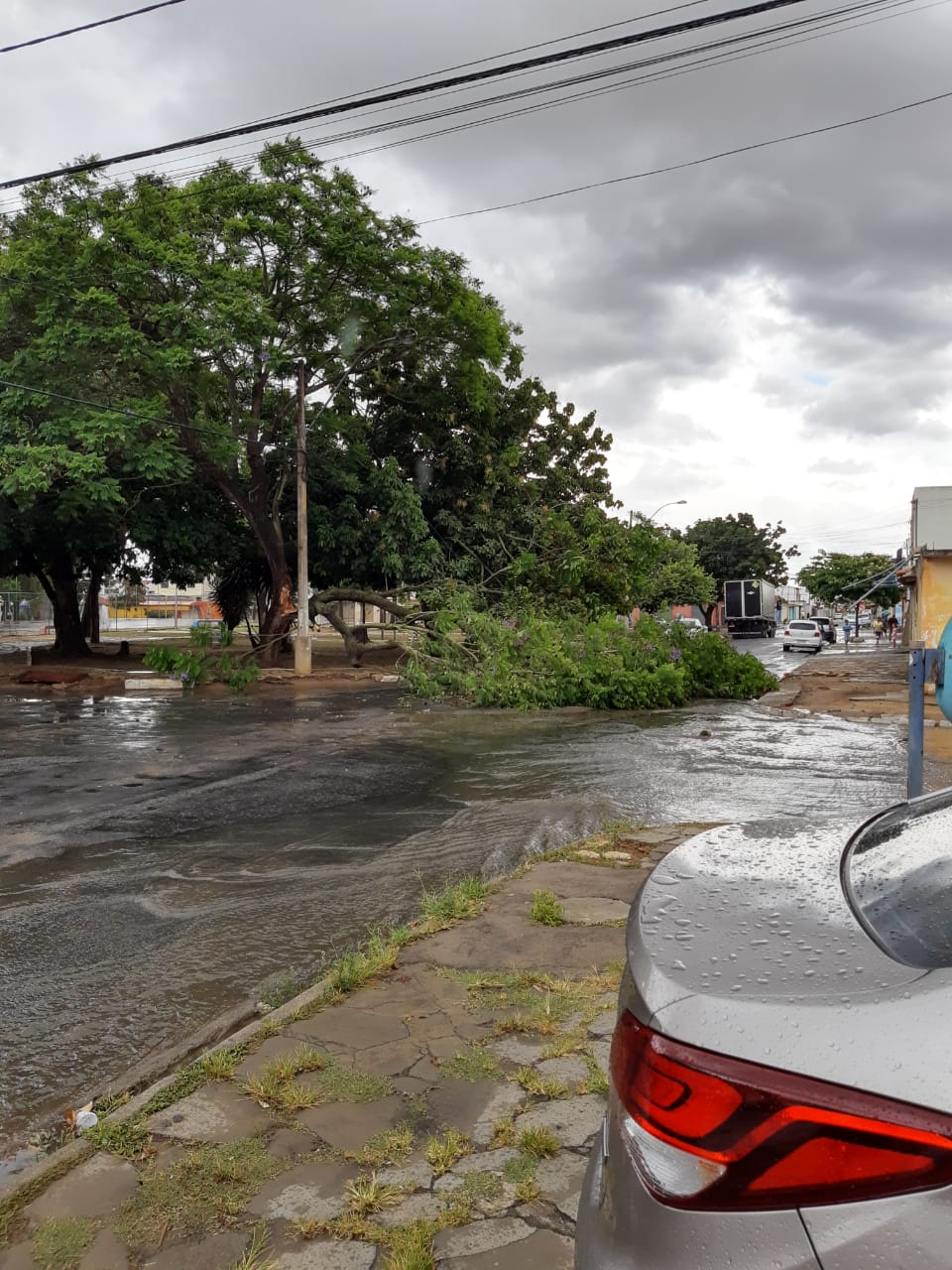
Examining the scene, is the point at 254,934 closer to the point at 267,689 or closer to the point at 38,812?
the point at 38,812

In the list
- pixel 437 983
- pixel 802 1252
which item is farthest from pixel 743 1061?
pixel 437 983

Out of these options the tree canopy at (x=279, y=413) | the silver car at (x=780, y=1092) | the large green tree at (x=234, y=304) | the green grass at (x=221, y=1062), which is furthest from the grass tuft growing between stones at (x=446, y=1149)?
the large green tree at (x=234, y=304)

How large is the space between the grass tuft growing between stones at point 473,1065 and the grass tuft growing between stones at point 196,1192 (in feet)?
2.38

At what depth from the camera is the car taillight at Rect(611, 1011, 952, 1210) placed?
1.22 m

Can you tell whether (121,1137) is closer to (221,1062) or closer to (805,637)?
(221,1062)

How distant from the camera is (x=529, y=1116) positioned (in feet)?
10.0

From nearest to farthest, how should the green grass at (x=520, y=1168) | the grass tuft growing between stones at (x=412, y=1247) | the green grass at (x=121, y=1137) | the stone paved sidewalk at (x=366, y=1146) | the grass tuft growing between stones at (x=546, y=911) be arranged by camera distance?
the grass tuft growing between stones at (x=412, y=1247) < the stone paved sidewalk at (x=366, y=1146) < the green grass at (x=520, y=1168) < the green grass at (x=121, y=1137) < the grass tuft growing between stones at (x=546, y=911)

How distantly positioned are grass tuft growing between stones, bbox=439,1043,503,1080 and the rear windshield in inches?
67.8

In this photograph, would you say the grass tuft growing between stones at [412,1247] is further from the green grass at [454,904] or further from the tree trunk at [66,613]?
the tree trunk at [66,613]

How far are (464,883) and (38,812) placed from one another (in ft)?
16.2

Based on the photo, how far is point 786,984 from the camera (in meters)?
1.43

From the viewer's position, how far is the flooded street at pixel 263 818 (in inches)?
176

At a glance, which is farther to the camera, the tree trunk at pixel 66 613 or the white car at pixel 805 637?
the white car at pixel 805 637

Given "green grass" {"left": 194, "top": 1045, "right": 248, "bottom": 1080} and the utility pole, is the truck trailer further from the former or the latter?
"green grass" {"left": 194, "top": 1045, "right": 248, "bottom": 1080}
